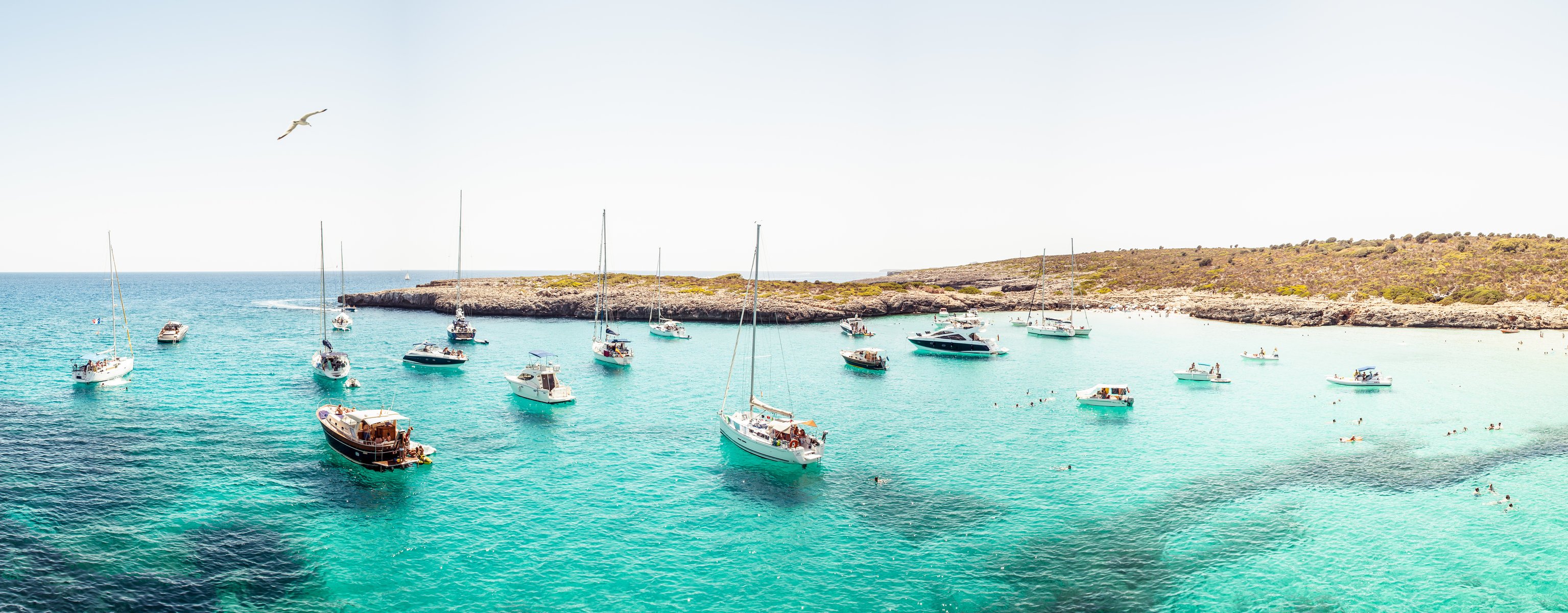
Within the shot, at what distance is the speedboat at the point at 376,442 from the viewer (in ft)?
133

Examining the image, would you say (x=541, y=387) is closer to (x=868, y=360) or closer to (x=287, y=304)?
(x=868, y=360)

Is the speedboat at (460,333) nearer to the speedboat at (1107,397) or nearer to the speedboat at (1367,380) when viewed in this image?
the speedboat at (1107,397)

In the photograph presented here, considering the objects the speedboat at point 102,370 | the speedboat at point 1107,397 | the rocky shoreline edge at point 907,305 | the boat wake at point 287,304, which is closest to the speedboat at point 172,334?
the speedboat at point 102,370

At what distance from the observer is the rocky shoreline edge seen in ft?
379

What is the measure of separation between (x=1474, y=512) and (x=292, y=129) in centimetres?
6320

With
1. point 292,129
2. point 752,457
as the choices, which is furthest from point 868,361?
point 292,129

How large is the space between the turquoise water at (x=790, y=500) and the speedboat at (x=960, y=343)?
19.7 m

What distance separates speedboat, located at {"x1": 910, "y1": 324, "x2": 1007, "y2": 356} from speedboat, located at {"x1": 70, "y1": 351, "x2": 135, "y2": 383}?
86659mm

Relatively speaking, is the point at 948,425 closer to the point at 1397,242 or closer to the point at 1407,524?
the point at 1407,524

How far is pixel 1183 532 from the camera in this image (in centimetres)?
3422

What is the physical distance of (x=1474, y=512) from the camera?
36.7 metres

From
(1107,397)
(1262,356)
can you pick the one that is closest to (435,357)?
(1107,397)

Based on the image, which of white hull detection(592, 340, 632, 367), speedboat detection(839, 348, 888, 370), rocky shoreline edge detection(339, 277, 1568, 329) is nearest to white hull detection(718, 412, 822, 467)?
speedboat detection(839, 348, 888, 370)

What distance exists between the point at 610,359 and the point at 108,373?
44.9m
